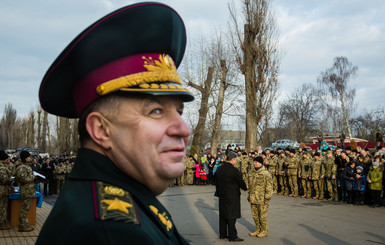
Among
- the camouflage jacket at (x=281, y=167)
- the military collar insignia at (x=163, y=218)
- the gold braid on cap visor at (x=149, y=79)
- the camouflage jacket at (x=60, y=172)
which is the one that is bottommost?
the camouflage jacket at (x=60, y=172)

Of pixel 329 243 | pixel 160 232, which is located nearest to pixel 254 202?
pixel 329 243

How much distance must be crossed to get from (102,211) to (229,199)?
23.4 ft

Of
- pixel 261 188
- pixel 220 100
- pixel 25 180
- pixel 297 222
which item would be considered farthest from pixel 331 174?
pixel 220 100

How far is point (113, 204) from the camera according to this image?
0.95 metres

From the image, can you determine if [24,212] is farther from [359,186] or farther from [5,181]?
[359,186]

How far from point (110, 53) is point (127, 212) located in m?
0.57

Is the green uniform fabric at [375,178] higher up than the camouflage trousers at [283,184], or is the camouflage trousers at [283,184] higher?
the green uniform fabric at [375,178]

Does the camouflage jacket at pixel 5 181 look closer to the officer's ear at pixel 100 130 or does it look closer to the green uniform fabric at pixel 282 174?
the officer's ear at pixel 100 130

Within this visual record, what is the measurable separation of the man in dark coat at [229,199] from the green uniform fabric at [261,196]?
427mm

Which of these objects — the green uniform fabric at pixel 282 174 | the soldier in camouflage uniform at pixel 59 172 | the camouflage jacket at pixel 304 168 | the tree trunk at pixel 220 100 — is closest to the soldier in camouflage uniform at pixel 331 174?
the camouflage jacket at pixel 304 168

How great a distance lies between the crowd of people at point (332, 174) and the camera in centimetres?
1180

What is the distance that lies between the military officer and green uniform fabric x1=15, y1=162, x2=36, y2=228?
822cm

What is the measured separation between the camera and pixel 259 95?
20.1 meters

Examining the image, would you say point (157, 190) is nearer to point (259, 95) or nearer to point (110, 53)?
point (110, 53)
